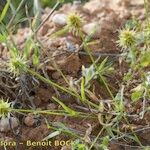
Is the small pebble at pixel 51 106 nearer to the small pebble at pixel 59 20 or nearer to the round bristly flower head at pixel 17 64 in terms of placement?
the round bristly flower head at pixel 17 64

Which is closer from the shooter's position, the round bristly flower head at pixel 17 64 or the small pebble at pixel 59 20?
the round bristly flower head at pixel 17 64

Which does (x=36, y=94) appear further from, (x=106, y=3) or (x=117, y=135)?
(x=106, y=3)

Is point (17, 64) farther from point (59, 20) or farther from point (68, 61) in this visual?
point (59, 20)

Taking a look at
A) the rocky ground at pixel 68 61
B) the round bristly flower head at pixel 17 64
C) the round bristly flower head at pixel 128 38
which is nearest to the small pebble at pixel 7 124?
the rocky ground at pixel 68 61

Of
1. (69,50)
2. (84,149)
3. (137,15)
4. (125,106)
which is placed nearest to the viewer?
(84,149)

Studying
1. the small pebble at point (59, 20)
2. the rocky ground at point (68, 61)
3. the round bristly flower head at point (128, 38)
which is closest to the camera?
the round bristly flower head at point (128, 38)

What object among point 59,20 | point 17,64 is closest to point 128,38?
point 17,64

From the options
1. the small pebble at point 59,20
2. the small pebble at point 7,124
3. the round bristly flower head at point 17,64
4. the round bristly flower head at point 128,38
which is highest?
the round bristly flower head at point 128,38

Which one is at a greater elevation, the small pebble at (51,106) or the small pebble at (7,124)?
the small pebble at (51,106)

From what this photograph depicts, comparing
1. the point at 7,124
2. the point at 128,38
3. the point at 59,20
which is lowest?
the point at 7,124

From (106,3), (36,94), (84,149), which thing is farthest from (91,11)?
(84,149)

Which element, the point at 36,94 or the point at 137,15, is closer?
the point at 36,94
